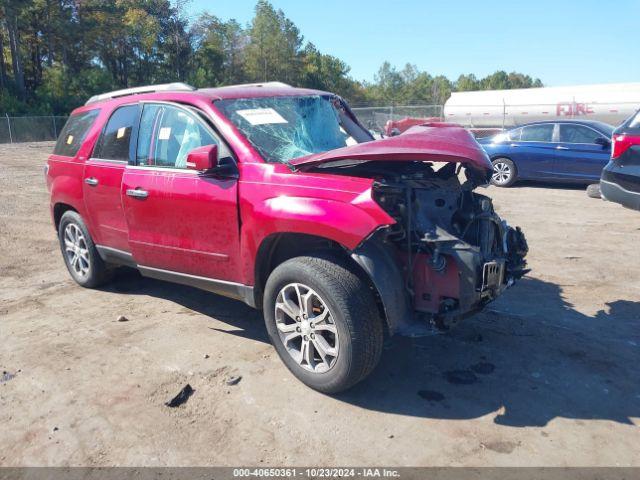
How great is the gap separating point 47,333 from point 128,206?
1249 millimetres

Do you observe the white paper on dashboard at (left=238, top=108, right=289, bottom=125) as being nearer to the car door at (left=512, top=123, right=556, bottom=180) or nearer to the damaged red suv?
the damaged red suv

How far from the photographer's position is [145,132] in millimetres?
4703

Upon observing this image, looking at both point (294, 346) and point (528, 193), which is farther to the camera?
point (528, 193)

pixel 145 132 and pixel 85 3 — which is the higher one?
pixel 85 3

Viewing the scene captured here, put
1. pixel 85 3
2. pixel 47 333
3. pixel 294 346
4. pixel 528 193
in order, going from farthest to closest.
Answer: pixel 85 3 < pixel 528 193 < pixel 47 333 < pixel 294 346

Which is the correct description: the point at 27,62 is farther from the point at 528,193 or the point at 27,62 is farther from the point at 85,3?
the point at 528,193

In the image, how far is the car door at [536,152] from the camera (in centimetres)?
1175

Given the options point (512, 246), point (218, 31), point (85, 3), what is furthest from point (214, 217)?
point (218, 31)

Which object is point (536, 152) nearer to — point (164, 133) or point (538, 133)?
point (538, 133)

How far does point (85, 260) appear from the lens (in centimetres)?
566

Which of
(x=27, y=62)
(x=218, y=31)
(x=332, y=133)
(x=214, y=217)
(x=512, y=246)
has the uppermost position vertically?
(x=218, y=31)

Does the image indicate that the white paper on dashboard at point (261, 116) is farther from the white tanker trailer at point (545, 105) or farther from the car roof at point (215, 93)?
the white tanker trailer at point (545, 105)

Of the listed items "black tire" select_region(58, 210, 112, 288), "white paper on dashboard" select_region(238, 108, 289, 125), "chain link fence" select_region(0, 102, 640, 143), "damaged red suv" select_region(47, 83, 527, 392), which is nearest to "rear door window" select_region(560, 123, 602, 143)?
"damaged red suv" select_region(47, 83, 527, 392)

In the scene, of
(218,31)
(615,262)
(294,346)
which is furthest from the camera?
(218,31)
